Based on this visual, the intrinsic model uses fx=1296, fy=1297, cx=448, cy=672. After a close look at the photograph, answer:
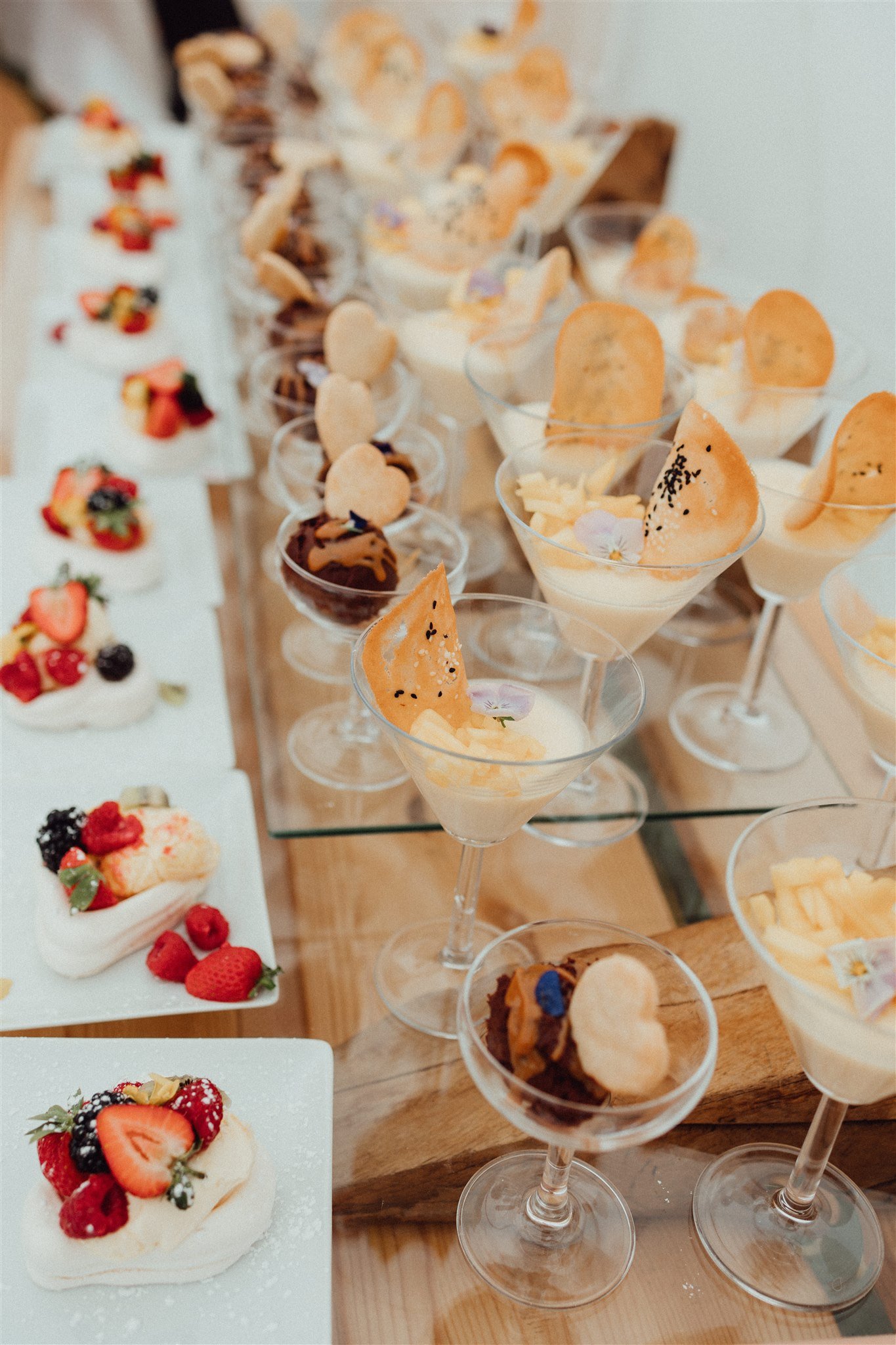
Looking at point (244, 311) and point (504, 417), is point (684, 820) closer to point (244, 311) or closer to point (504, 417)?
point (504, 417)

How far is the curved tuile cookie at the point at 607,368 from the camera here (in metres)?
1.64

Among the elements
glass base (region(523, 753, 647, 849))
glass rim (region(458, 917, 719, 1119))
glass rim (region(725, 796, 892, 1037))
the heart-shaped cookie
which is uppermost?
the heart-shaped cookie

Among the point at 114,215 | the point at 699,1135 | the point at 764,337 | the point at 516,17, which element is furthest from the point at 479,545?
the point at 516,17

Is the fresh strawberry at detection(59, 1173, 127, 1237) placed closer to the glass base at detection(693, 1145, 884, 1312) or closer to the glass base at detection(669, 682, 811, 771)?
the glass base at detection(693, 1145, 884, 1312)

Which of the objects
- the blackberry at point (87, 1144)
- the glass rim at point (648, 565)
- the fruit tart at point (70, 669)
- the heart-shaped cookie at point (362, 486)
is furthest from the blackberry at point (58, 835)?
the glass rim at point (648, 565)

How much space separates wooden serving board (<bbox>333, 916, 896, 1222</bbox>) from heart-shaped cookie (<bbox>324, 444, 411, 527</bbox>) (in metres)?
0.63

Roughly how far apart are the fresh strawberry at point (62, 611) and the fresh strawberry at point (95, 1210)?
0.82 m

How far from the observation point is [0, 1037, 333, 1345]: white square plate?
3.36 feet

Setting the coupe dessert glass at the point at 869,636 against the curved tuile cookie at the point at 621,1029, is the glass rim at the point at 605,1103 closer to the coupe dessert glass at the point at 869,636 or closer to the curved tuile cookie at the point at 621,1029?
the curved tuile cookie at the point at 621,1029

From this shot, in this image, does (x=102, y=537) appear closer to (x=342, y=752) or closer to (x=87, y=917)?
(x=342, y=752)

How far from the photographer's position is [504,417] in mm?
1750

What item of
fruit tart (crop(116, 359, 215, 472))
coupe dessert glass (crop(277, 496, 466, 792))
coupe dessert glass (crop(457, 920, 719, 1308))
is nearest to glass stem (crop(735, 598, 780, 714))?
coupe dessert glass (crop(277, 496, 466, 792))

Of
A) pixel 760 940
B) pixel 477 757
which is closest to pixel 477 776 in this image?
pixel 477 757

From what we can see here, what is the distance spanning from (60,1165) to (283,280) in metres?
1.54
